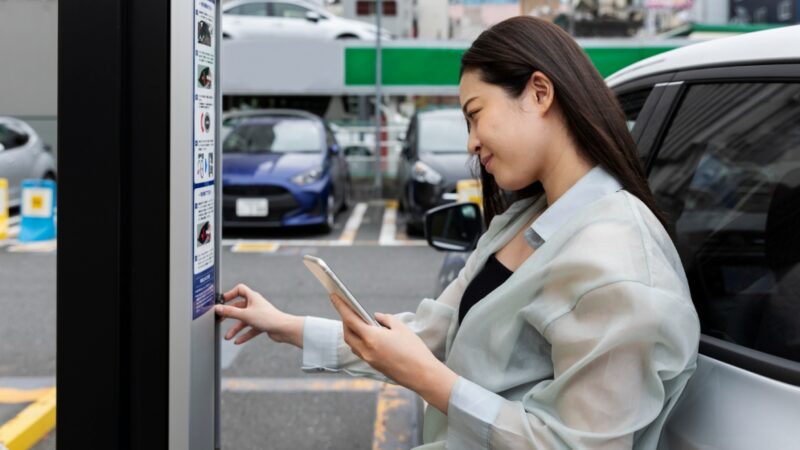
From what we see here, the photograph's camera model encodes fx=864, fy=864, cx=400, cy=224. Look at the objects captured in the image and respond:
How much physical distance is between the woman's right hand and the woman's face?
22.7 inches

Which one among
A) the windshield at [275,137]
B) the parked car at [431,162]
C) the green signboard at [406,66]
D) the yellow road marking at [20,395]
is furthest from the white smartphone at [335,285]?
the green signboard at [406,66]

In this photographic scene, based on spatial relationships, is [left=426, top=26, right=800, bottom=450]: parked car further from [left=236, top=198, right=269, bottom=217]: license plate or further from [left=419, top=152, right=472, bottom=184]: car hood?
[left=236, top=198, right=269, bottom=217]: license plate

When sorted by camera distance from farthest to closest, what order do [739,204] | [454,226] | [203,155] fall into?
[454,226] < [739,204] < [203,155]

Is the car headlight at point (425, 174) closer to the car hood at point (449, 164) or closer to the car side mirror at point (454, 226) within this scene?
the car hood at point (449, 164)

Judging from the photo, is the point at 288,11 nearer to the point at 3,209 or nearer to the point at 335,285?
the point at 3,209

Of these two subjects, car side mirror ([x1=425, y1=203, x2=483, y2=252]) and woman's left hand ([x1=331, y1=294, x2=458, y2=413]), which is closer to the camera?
woman's left hand ([x1=331, y1=294, x2=458, y2=413])

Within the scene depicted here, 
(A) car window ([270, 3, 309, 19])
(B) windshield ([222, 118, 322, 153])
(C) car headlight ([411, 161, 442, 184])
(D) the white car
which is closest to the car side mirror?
(C) car headlight ([411, 161, 442, 184])

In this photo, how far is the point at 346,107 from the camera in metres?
→ 14.5

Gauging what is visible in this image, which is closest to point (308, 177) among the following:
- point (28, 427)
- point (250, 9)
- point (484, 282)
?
point (28, 427)

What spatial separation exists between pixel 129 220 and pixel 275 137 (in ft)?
32.0

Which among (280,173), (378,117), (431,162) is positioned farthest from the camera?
(378,117)

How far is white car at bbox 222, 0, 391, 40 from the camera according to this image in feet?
56.9

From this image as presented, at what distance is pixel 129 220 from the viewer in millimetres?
1327

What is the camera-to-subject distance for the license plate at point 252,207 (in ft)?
31.9
